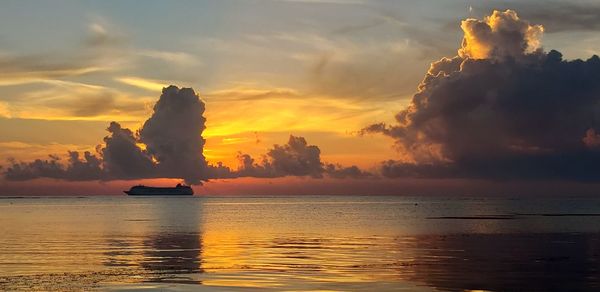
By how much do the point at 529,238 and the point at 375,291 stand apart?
56.7 metres

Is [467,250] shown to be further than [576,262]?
Yes

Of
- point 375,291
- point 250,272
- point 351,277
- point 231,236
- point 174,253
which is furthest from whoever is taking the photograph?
point 231,236

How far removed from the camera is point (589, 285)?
43.7 meters

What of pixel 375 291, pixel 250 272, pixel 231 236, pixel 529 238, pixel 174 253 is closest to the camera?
pixel 375 291

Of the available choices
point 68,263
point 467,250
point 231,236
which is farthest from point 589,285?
point 231,236

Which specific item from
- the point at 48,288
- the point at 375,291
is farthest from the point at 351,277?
the point at 48,288

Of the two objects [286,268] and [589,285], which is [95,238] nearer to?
[286,268]

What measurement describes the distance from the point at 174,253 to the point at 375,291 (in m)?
33.0

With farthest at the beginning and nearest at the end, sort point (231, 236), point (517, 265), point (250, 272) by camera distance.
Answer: point (231, 236)
point (517, 265)
point (250, 272)

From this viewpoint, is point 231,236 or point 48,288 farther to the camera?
point 231,236

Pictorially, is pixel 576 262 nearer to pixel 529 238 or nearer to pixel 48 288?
pixel 529 238

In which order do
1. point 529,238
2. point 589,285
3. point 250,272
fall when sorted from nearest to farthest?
point 589,285
point 250,272
point 529,238

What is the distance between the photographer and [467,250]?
71.2m

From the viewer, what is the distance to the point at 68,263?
5747 centimetres
